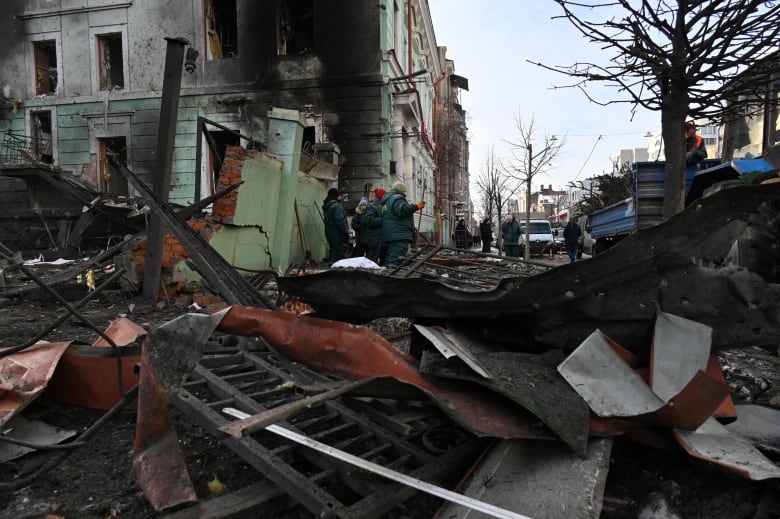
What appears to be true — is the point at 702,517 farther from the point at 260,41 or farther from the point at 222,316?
the point at 260,41

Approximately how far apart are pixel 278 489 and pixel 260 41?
1677 centimetres

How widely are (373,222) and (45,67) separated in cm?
1714

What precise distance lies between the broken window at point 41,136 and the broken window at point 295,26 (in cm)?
942

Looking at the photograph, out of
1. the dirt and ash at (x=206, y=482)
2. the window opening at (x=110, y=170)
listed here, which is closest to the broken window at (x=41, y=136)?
the window opening at (x=110, y=170)

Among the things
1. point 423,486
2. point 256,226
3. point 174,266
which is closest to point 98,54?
point 256,226

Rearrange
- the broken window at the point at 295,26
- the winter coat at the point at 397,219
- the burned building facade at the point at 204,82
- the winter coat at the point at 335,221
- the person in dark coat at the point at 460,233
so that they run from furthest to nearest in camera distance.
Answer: the person in dark coat at the point at 460,233, the broken window at the point at 295,26, the burned building facade at the point at 204,82, the winter coat at the point at 335,221, the winter coat at the point at 397,219

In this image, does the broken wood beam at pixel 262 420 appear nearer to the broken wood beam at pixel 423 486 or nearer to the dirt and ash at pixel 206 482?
the broken wood beam at pixel 423 486

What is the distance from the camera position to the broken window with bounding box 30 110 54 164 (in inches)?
677

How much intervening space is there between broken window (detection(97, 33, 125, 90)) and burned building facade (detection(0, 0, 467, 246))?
A: 0.04 m

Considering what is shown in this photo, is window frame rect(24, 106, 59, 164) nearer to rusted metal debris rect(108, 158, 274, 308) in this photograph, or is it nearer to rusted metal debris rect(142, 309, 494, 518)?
rusted metal debris rect(108, 158, 274, 308)

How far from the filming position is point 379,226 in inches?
356

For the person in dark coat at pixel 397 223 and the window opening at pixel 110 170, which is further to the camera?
the window opening at pixel 110 170

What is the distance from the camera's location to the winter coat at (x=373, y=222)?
9008 millimetres

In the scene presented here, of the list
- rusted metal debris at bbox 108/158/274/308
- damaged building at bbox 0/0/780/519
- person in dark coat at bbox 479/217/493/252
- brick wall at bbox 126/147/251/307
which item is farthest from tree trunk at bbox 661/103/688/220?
person in dark coat at bbox 479/217/493/252
